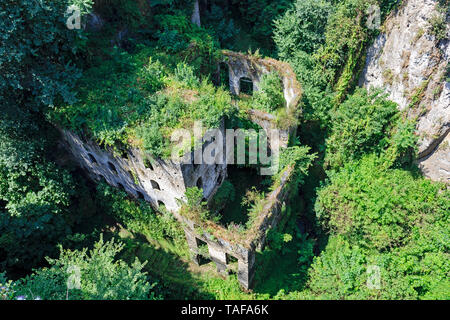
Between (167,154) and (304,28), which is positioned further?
(304,28)

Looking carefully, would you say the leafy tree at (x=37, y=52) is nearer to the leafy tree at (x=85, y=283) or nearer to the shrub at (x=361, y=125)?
the leafy tree at (x=85, y=283)

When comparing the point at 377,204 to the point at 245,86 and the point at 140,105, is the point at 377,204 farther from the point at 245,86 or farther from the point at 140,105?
the point at 140,105

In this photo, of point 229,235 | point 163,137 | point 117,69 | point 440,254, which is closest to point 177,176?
point 163,137

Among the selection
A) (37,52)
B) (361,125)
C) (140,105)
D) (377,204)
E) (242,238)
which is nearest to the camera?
(242,238)

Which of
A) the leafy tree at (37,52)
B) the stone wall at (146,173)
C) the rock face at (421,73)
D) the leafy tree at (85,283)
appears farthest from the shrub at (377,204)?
the leafy tree at (37,52)

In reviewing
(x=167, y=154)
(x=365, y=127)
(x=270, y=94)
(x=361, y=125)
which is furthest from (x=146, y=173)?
(x=365, y=127)

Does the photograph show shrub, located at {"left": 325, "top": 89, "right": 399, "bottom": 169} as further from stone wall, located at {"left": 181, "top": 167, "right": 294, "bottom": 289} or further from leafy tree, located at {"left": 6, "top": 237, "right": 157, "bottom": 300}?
leafy tree, located at {"left": 6, "top": 237, "right": 157, "bottom": 300}
